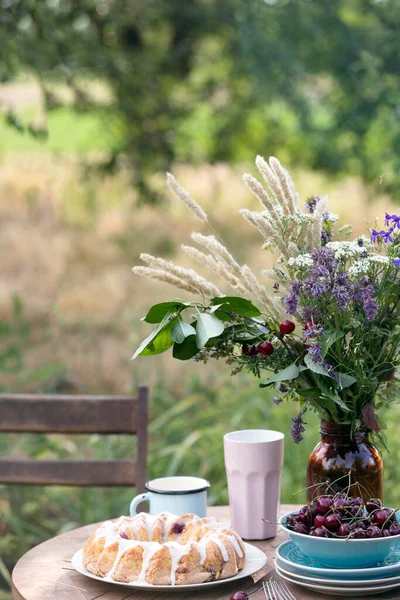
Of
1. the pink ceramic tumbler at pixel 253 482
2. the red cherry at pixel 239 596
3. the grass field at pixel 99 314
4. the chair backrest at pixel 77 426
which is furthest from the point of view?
the grass field at pixel 99 314

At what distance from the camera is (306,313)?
137cm

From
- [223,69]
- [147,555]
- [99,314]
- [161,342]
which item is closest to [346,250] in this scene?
[161,342]

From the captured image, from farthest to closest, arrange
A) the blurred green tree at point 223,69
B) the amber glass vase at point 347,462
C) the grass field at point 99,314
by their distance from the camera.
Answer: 1. the blurred green tree at point 223,69
2. the grass field at point 99,314
3. the amber glass vase at point 347,462

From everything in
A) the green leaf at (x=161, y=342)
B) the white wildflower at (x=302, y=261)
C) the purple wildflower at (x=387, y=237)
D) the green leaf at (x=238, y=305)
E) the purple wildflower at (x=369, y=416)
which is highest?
the purple wildflower at (x=387, y=237)

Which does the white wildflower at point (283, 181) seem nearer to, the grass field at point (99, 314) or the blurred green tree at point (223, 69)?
the grass field at point (99, 314)

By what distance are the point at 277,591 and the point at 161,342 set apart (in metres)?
0.45

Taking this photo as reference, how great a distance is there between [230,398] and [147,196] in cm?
201

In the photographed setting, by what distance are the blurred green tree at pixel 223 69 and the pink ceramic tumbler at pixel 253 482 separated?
2.24 m

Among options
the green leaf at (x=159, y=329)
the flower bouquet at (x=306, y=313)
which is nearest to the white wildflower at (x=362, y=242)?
the flower bouquet at (x=306, y=313)

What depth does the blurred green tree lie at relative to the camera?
13.6 feet

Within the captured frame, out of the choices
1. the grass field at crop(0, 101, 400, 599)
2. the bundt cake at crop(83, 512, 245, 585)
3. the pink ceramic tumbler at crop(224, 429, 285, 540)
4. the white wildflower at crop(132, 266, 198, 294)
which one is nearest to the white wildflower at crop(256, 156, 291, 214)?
the white wildflower at crop(132, 266, 198, 294)

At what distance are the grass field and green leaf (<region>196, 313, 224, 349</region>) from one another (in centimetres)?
159

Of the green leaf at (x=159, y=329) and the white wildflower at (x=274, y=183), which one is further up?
the white wildflower at (x=274, y=183)

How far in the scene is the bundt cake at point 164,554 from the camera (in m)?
1.28
